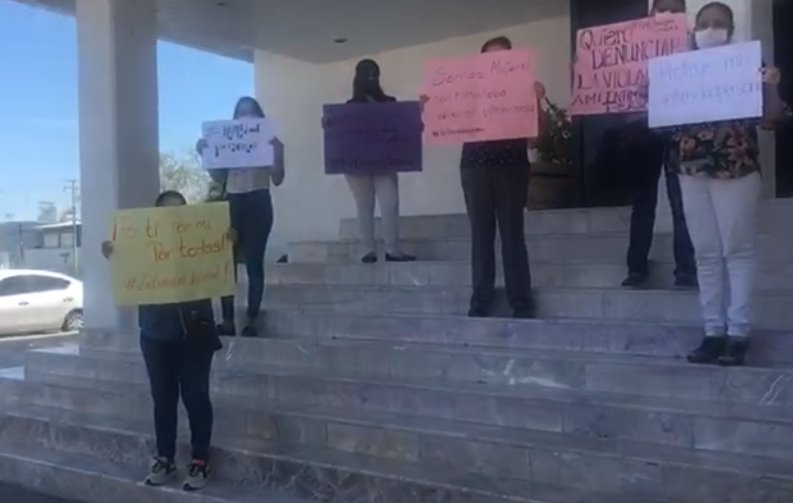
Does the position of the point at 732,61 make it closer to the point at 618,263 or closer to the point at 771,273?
the point at 771,273

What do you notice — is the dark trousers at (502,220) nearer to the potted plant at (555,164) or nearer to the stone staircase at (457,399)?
the stone staircase at (457,399)

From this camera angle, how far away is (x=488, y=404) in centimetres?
431

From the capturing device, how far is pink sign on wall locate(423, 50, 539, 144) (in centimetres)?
482

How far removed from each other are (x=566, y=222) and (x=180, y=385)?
3380 mm

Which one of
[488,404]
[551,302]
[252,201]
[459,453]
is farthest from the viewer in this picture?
[252,201]

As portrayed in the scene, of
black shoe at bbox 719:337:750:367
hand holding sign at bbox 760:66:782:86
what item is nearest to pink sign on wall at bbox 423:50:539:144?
hand holding sign at bbox 760:66:782:86

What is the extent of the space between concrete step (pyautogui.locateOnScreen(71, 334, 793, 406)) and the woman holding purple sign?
3.66 ft

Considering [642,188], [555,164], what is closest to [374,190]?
[642,188]

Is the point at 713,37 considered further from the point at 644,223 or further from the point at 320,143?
the point at 320,143

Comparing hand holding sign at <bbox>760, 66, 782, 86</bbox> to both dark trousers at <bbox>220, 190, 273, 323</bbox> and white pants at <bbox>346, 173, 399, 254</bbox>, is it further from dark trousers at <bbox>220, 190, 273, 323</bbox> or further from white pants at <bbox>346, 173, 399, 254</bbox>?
dark trousers at <bbox>220, 190, 273, 323</bbox>

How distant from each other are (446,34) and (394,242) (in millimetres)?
4433

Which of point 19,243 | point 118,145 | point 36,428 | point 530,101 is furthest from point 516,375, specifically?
point 19,243

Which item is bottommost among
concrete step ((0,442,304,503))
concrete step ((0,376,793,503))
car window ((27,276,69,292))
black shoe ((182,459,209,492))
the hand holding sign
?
concrete step ((0,442,304,503))

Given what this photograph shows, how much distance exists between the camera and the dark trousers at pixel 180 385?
436cm
